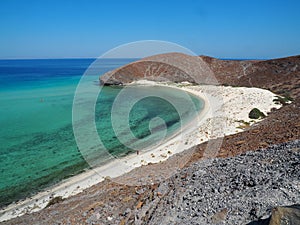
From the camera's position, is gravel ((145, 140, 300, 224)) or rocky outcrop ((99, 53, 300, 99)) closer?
gravel ((145, 140, 300, 224))

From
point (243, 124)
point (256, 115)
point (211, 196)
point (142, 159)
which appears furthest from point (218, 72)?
point (211, 196)

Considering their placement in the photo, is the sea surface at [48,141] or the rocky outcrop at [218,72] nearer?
the sea surface at [48,141]

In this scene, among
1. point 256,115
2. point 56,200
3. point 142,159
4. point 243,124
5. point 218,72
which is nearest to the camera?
point 56,200

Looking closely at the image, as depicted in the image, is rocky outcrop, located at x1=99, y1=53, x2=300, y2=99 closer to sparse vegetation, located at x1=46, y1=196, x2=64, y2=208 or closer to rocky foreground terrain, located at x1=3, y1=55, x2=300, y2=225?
rocky foreground terrain, located at x1=3, y1=55, x2=300, y2=225

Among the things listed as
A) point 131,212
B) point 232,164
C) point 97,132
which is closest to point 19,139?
point 97,132

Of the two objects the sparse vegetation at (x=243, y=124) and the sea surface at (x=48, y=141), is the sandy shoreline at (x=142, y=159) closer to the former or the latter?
the sparse vegetation at (x=243, y=124)

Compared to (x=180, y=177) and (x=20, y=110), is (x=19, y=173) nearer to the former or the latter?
(x=180, y=177)

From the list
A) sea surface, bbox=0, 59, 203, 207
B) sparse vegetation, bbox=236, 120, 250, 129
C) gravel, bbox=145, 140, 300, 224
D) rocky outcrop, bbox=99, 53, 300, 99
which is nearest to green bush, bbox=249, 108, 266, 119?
sparse vegetation, bbox=236, 120, 250, 129

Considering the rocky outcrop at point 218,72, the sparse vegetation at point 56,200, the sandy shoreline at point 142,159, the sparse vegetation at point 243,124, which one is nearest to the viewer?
the sparse vegetation at point 56,200

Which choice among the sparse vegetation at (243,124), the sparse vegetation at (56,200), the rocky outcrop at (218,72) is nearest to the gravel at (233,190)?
the sparse vegetation at (56,200)

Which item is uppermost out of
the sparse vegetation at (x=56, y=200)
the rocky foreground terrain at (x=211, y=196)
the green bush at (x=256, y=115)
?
the rocky foreground terrain at (x=211, y=196)

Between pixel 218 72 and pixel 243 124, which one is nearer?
pixel 243 124

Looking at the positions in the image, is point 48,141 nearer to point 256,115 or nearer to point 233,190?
point 233,190
